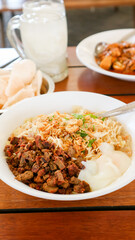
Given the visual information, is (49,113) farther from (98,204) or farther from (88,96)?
(98,204)

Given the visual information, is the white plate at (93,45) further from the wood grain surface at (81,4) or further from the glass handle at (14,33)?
the wood grain surface at (81,4)

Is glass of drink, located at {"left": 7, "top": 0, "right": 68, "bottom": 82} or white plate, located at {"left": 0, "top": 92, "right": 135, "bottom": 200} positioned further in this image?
glass of drink, located at {"left": 7, "top": 0, "right": 68, "bottom": 82}

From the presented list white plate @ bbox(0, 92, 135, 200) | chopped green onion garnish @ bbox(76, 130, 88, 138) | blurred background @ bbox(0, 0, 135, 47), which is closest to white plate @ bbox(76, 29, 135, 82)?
white plate @ bbox(0, 92, 135, 200)

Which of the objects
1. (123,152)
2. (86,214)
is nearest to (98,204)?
(86,214)

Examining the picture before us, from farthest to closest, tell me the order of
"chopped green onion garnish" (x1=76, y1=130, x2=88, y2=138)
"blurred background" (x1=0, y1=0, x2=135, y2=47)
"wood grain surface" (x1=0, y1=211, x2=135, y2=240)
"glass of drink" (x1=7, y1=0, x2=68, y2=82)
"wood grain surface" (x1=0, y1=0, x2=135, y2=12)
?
"blurred background" (x1=0, y1=0, x2=135, y2=47), "wood grain surface" (x1=0, y1=0, x2=135, y2=12), "glass of drink" (x1=7, y1=0, x2=68, y2=82), "chopped green onion garnish" (x1=76, y1=130, x2=88, y2=138), "wood grain surface" (x1=0, y1=211, x2=135, y2=240)

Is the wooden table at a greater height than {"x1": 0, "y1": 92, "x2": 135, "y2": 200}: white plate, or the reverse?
{"x1": 0, "y1": 92, "x2": 135, "y2": 200}: white plate

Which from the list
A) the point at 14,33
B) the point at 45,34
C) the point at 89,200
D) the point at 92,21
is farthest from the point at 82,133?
the point at 92,21

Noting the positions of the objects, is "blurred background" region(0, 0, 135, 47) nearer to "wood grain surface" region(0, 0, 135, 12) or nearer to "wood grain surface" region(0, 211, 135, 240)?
"wood grain surface" region(0, 0, 135, 12)

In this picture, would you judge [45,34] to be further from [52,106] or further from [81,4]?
[81,4]
